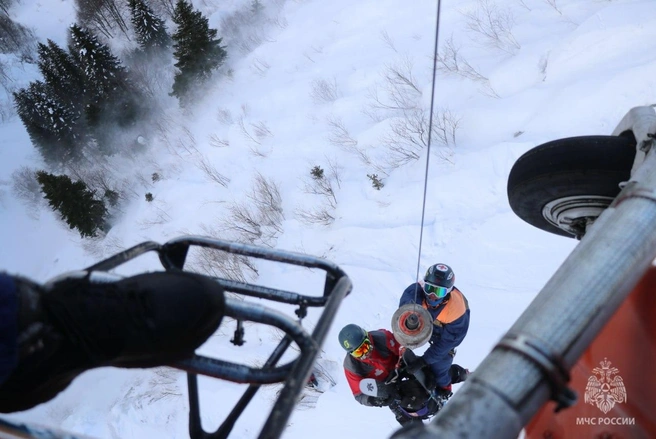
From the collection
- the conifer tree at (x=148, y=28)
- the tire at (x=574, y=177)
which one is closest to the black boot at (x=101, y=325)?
the tire at (x=574, y=177)

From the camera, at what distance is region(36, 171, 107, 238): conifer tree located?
16.6m

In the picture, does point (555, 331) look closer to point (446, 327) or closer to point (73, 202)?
point (446, 327)

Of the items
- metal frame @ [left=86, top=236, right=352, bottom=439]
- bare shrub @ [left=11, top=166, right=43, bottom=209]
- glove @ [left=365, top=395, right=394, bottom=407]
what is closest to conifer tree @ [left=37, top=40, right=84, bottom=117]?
bare shrub @ [left=11, top=166, right=43, bottom=209]

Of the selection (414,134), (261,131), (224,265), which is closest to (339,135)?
(414,134)

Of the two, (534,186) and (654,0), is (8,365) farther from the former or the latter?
(654,0)

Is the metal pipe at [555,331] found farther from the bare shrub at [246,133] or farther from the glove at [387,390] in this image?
the bare shrub at [246,133]

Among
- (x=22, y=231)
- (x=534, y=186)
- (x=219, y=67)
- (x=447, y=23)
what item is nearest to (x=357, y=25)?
(x=447, y=23)

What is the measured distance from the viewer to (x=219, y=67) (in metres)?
19.6

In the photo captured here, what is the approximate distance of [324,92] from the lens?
13180 millimetres

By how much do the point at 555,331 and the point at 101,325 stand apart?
112 centimetres

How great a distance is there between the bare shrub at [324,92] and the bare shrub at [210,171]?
3805 mm

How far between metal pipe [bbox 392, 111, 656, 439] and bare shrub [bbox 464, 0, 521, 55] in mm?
10024

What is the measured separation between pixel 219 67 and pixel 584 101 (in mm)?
16698

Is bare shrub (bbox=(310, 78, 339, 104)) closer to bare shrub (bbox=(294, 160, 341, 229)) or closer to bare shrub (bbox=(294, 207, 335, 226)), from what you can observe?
bare shrub (bbox=(294, 160, 341, 229))
